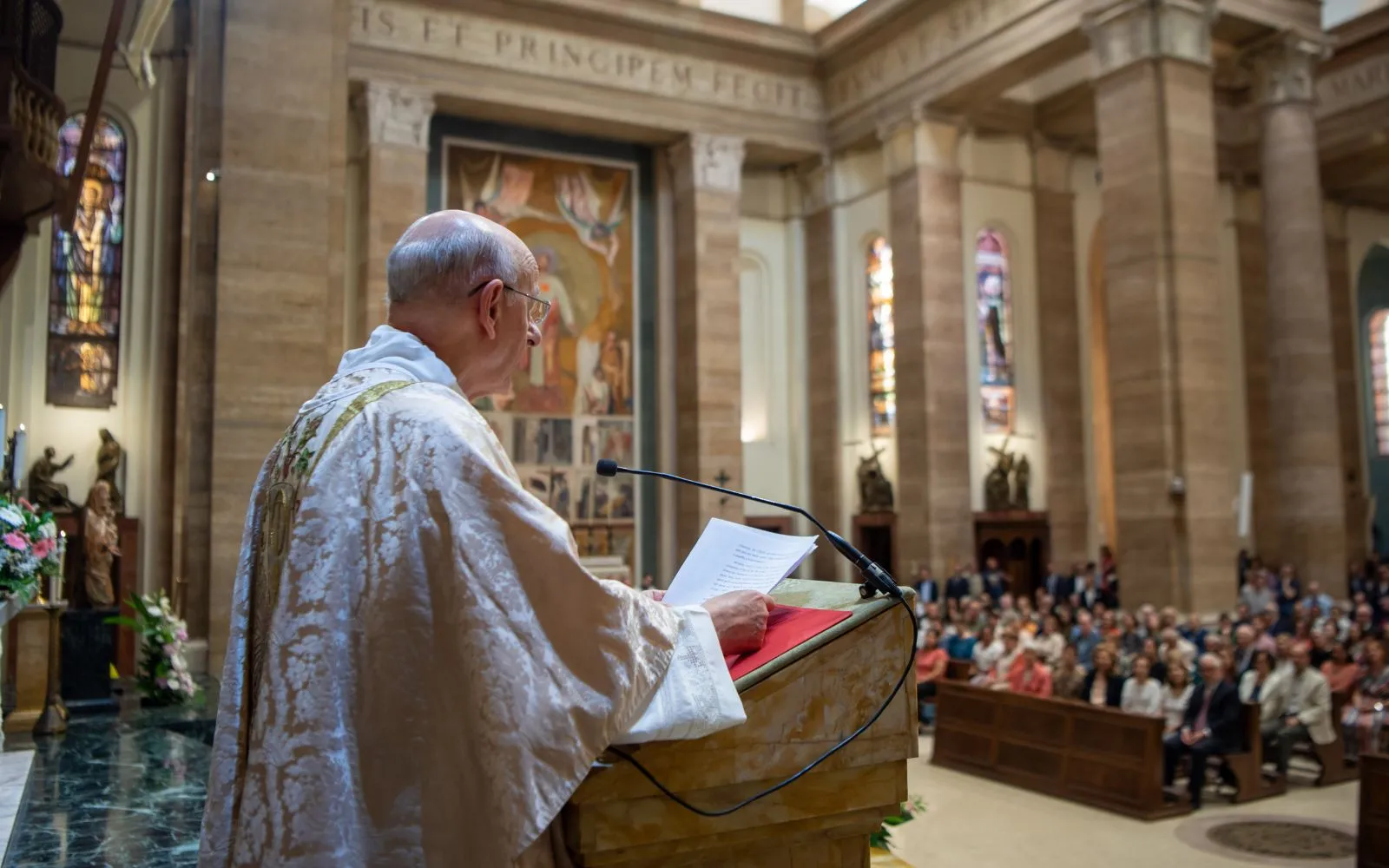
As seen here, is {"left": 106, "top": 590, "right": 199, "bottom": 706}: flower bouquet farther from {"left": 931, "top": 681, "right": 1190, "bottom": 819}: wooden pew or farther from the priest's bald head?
the priest's bald head

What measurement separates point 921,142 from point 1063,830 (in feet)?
48.2

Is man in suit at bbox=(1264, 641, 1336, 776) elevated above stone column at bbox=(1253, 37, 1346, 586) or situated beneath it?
situated beneath

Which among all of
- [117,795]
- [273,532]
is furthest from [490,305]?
[117,795]

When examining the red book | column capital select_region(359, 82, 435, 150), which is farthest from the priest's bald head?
column capital select_region(359, 82, 435, 150)

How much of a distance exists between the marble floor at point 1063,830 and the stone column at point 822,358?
12.4m

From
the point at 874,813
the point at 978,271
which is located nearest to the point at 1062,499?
the point at 978,271

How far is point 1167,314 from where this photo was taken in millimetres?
16703

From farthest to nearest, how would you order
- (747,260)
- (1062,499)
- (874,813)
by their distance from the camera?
(747,260) < (1062,499) < (874,813)

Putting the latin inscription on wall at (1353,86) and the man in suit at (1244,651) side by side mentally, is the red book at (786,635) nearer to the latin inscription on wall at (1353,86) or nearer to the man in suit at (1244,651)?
the man in suit at (1244,651)

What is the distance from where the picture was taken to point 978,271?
74.8 feet

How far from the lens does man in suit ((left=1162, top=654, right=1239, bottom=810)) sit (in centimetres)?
970

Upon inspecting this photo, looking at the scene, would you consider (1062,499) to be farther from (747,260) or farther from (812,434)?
(747,260)

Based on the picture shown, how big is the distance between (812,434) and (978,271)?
461 centimetres

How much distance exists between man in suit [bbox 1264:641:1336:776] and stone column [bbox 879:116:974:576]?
10.2 metres
